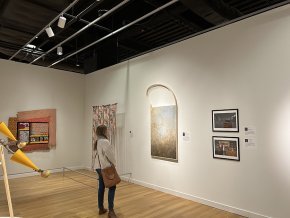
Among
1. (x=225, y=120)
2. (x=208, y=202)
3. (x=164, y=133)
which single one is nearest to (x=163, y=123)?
(x=164, y=133)

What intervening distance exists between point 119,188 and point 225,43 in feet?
13.1

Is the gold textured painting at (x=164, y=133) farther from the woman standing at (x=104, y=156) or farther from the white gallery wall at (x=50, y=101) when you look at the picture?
the white gallery wall at (x=50, y=101)

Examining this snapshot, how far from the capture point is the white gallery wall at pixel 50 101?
6789 mm

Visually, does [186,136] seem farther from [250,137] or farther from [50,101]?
[50,101]

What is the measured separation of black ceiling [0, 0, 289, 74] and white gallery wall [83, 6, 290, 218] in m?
0.41

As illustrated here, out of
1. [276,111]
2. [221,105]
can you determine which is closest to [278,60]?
[276,111]

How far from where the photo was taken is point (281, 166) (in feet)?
11.7

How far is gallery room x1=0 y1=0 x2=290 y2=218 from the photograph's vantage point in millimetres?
3783

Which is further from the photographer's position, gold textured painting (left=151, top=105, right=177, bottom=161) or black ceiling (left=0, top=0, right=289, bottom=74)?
gold textured painting (left=151, top=105, right=177, bottom=161)

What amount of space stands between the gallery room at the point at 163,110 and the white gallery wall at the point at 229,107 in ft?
0.06

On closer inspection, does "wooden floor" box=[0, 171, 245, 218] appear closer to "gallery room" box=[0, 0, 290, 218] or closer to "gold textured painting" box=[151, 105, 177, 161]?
"gallery room" box=[0, 0, 290, 218]

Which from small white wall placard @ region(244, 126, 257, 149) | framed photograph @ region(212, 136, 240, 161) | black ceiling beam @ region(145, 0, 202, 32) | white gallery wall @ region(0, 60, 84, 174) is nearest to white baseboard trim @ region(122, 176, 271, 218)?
framed photograph @ region(212, 136, 240, 161)

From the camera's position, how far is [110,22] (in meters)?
6.12

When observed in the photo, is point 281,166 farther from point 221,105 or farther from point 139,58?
point 139,58
